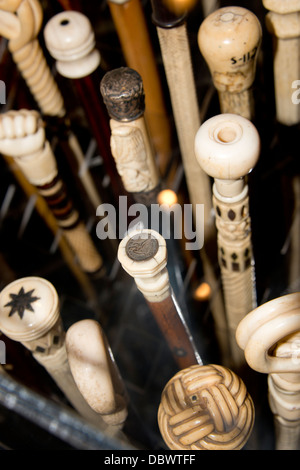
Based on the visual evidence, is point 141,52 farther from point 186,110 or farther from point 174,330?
point 174,330

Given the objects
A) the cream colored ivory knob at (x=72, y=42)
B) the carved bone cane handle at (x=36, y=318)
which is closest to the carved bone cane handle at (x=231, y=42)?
the cream colored ivory knob at (x=72, y=42)

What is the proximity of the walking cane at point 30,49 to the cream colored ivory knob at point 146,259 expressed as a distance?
28 cm

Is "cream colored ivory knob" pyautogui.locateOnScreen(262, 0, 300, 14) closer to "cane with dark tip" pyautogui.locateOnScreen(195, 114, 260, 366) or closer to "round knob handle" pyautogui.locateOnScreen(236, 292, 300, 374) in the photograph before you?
"cane with dark tip" pyautogui.locateOnScreen(195, 114, 260, 366)

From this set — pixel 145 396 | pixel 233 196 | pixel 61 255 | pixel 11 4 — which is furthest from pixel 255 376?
pixel 11 4

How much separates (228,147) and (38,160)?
249 mm

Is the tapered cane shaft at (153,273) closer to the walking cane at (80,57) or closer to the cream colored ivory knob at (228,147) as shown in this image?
the cream colored ivory knob at (228,147)

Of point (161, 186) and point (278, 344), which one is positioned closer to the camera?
point (278, 344)

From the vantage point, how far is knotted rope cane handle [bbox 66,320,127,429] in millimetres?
396

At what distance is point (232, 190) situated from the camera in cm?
42

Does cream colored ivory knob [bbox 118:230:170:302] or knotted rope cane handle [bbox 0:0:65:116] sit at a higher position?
knotted rope cane handle [bbox 0:0:65:116]

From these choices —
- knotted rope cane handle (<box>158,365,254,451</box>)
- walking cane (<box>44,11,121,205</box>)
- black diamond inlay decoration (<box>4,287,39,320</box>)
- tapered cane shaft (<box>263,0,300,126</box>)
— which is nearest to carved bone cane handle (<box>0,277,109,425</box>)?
black diamond inlay decoration (<box>4,287,39,320</box>)

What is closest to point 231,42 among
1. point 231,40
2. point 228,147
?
point 231,40

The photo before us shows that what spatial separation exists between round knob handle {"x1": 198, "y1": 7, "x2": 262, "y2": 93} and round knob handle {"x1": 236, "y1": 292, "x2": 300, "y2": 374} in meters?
0.21
